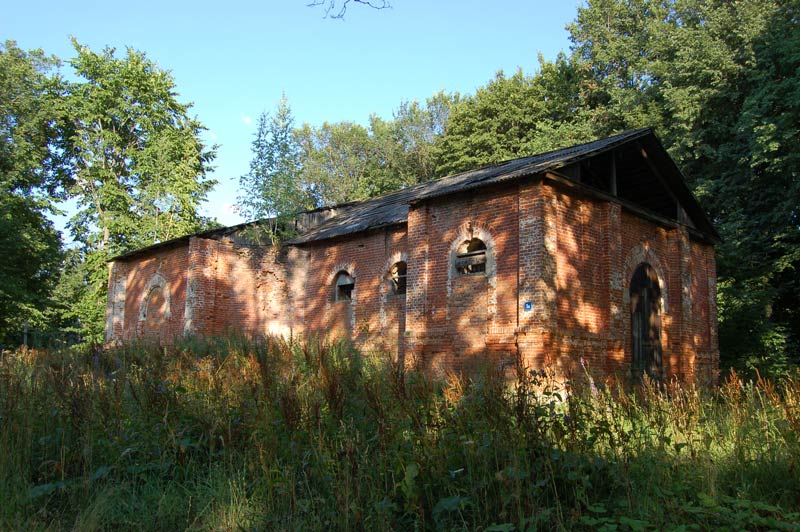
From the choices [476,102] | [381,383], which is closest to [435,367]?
[381,383]

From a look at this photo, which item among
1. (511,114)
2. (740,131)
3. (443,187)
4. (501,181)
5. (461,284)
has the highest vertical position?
(511,114)

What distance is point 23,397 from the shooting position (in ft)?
19.9

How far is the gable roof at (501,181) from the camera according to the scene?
44.2 feet

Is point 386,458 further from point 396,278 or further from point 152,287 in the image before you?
point 152,287

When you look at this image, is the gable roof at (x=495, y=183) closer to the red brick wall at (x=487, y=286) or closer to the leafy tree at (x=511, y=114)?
the red brick wall at (x=487, y=286)

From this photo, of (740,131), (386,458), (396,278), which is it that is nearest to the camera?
(386,458)

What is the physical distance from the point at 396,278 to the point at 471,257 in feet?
11.0

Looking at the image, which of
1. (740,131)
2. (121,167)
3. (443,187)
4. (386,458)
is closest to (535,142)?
(740,131)

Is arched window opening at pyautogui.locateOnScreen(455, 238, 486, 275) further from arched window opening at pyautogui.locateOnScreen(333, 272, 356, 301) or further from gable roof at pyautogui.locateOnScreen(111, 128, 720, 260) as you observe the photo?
arched window opening at pyautogui.locateOnScreen(333, 272, 356, 301)

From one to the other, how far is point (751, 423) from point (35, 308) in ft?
93.5

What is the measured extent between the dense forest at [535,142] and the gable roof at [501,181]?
2.56 meters

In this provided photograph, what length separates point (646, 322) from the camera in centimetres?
1544

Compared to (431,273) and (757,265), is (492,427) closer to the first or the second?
(431,273)

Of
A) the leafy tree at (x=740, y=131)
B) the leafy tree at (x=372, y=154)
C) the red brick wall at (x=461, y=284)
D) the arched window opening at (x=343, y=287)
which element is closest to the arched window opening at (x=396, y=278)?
the red brick wall at (x=461, y=284)
